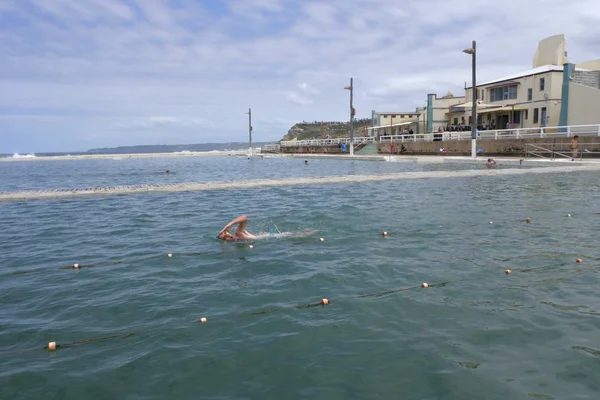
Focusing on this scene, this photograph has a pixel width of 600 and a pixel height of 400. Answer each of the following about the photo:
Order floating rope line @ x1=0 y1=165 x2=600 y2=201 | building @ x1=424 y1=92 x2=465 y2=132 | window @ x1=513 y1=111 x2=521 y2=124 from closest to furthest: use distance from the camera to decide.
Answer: floating rope line @ x1=0 y1=165 x2=600 y2=201 < window @ x1=513 y1=111 x2=521 y2=124 < building @ x1=424 y1=92 x2=465 y2=132

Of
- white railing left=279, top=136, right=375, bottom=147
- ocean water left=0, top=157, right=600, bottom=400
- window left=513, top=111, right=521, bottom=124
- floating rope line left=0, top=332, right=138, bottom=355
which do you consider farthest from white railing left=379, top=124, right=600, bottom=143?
floating rope line left=0, top=332, right=138, bottom=355

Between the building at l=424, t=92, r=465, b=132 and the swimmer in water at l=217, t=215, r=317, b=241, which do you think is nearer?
the swimmer in water at l=217, t=215, r=317, b=241

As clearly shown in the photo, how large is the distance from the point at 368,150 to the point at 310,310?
47098 mm

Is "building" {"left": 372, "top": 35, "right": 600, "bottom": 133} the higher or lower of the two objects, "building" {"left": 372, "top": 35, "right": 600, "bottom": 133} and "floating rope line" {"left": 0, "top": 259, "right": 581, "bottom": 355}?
the higher

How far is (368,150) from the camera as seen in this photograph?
52156 millimetres

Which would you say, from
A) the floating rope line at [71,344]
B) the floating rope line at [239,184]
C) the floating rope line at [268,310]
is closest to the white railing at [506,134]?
the floating rope line at [239,184]

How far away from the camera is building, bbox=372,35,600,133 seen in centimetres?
3562

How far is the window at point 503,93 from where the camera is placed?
43.8 m

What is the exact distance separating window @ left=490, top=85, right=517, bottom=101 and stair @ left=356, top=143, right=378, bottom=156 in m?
13.2

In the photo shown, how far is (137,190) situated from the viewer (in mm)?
19578

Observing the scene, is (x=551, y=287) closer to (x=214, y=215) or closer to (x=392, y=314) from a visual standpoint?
(x=392, y=314)

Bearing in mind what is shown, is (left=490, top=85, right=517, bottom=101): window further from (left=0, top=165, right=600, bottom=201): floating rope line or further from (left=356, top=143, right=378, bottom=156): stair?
(left=0, top=165, right=600, bottom=201): floating rope line

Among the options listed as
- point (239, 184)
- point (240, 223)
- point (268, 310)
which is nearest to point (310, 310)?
point (268, 310)

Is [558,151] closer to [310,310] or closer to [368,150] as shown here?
[368,150]
